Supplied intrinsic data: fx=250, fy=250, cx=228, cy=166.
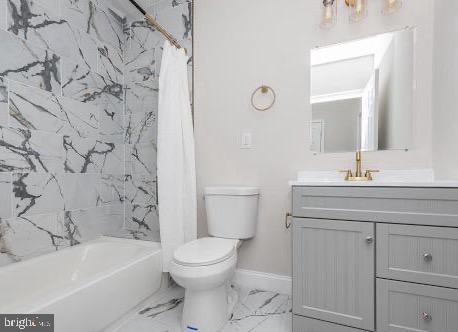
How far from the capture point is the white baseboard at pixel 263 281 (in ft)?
5.87

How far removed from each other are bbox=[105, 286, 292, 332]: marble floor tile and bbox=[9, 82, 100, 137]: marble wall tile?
133 cm

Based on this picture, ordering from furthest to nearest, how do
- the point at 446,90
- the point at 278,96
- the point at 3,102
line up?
the point at 278,96 < the point at 3,102 < the point at 446,90

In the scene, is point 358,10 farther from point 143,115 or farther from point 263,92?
point 143,115

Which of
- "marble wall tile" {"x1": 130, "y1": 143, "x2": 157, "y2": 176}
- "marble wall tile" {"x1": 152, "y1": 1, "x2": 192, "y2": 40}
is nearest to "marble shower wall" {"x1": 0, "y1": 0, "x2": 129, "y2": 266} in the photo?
"marble wall tile" {"x1": 130, "y1": 143, "x2": 157, "y2": 176}

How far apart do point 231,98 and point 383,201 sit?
4.19 feet

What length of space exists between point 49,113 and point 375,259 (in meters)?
2.10

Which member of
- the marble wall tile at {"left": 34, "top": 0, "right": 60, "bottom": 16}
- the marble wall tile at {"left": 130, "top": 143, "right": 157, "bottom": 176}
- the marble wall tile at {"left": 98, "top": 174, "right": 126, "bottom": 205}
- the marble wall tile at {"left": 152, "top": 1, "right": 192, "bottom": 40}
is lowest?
the marble wall tile at {"left": 98, "top": 174, "right": 126, "bottom": 205}

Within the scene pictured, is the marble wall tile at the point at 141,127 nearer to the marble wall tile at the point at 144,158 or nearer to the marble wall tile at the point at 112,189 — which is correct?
the marble wall tile at the point at 144,158

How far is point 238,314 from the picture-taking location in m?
1.54

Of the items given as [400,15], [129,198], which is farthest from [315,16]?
[129,198]

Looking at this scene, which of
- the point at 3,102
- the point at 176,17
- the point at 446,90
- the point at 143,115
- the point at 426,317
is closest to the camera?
the point at 426,317

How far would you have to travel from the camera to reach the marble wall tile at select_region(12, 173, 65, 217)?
1.50m

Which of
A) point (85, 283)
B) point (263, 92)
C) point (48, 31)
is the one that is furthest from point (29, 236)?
point (263, 92)

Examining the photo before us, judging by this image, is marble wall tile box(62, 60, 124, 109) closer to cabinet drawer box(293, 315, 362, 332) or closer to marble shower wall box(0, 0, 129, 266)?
marble shower wall box(0, 0, 129, 266)
